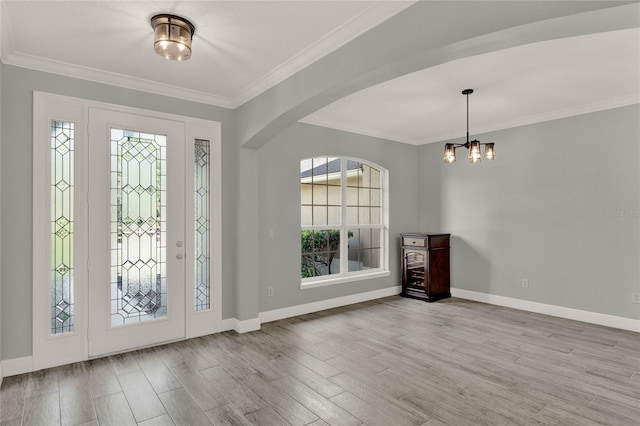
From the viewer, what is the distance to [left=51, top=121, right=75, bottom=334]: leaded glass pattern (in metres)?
3.17

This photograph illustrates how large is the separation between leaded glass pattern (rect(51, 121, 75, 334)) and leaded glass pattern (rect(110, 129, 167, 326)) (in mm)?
338

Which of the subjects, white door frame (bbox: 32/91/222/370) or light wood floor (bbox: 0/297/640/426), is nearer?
A: light wood floor (bbox: 0/297/640/426)

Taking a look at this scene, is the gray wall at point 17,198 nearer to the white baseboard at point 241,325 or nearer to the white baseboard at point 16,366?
the white baseboard at point 16,366

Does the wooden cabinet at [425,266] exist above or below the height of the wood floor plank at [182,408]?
above

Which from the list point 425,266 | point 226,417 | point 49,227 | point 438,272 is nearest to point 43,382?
point 49,227

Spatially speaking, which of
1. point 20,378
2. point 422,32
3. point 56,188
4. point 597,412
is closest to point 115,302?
point 20,378

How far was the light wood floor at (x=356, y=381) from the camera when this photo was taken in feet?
7.83

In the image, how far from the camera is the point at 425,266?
5.61m

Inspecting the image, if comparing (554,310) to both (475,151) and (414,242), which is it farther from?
(475,151)

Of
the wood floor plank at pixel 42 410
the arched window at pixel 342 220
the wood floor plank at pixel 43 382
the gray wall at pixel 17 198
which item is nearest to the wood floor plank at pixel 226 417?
A: the wood floor plank at pixel 42 410

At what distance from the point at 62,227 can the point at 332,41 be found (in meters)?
2.92

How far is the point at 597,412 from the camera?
7.98ft

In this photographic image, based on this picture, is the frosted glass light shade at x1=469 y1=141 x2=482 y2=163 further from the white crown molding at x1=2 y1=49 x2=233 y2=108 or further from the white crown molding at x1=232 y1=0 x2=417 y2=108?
the white crown molding at x1=2 y1=49 x2=233 y2=108

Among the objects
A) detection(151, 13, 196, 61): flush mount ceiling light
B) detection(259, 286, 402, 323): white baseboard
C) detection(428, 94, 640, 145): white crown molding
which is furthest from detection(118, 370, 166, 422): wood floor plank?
detection(428, 94, 640, 145): white crown molding
